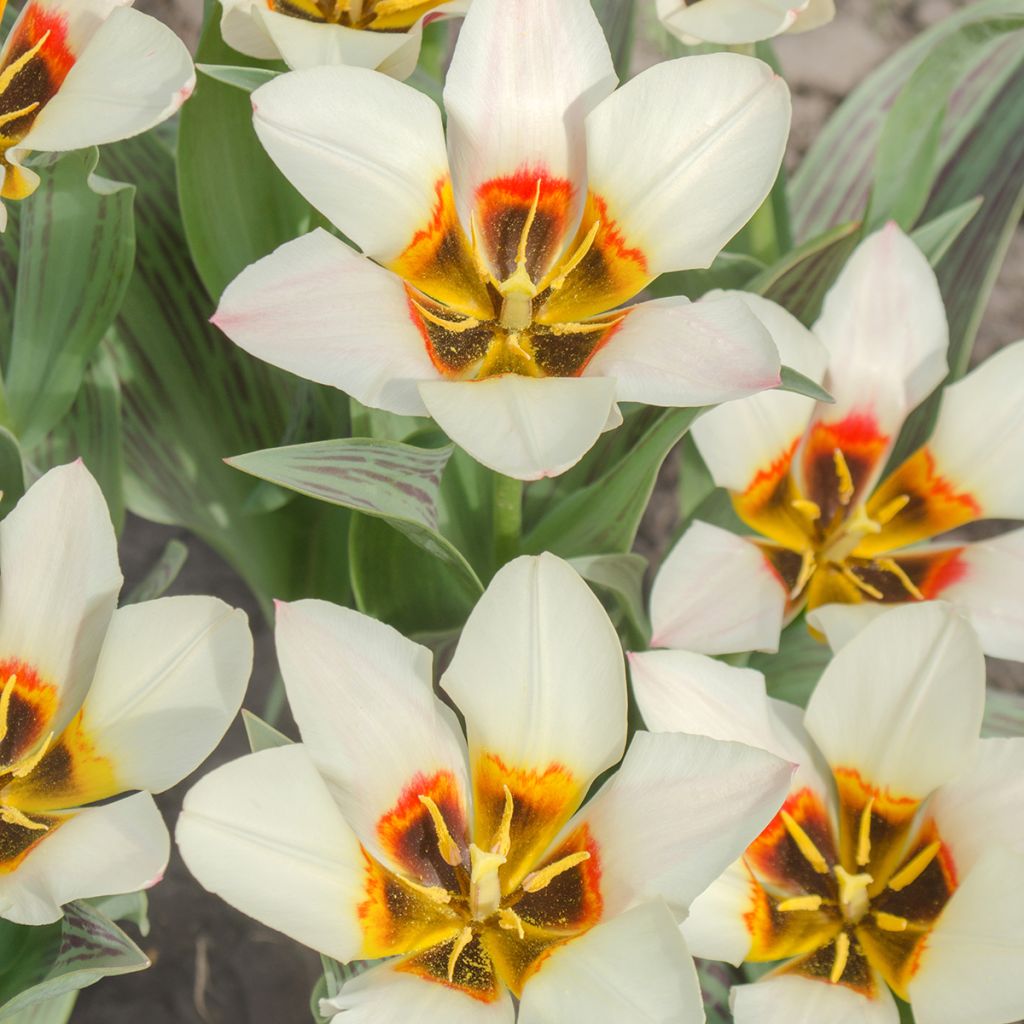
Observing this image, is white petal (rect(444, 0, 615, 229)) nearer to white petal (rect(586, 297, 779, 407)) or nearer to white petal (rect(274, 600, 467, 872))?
white petal (rect(586, 297, 779, 407))

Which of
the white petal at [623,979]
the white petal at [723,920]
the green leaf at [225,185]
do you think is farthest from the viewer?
the green leaf at [225,185]

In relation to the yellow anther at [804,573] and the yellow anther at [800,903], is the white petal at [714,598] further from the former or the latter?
the yellow anther at [800,903]

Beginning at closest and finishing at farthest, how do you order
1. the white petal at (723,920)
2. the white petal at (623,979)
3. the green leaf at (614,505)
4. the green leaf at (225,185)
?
the white petal at (623,979)
the white petal at (723,920)
the green leaf at (614,505)
the green leaf at (225,185)

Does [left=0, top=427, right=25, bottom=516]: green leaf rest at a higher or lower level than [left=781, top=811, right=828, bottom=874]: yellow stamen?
higher

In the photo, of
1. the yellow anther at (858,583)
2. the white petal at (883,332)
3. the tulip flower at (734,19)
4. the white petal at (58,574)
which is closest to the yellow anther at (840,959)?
the yellow anther at (858,583)

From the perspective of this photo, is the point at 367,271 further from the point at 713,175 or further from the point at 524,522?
the point at 524,522

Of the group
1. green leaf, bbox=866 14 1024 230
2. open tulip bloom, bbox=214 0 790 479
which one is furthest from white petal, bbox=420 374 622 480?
green leaf, bbox=866 14 1024 230

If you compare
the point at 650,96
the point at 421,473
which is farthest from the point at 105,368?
the point at 650,96
